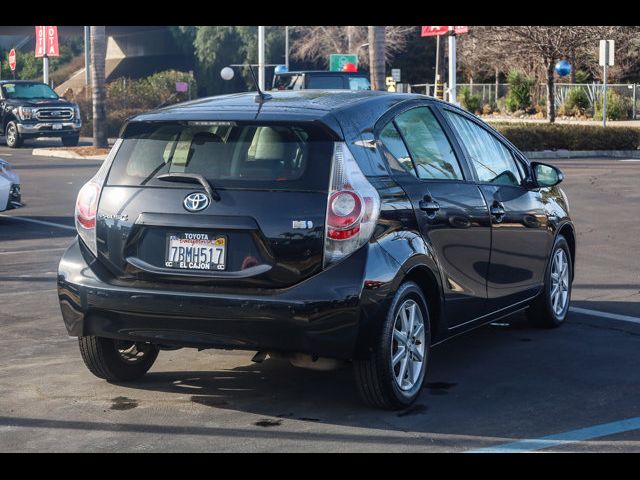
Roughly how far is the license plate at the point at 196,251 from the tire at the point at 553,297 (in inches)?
122

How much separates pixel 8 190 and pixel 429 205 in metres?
9.21

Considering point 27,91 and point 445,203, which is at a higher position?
point 27,91

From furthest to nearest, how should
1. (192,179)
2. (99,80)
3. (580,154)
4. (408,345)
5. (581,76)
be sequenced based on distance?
1. (581,76)
2. (99,80)
3. (580,154)
4. (408,345)
5. (192,179)

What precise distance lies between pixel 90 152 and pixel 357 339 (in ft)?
85.7

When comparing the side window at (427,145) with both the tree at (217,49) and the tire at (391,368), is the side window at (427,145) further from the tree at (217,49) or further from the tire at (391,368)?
the tree at (217,49)

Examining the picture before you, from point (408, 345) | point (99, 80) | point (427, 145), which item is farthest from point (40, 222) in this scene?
point (99, 80)

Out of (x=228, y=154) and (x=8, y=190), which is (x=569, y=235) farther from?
(x=8, y=190)

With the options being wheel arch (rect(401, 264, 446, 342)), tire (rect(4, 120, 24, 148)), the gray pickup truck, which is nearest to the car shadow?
wheel arch (rect(401, 264, 446, 342))

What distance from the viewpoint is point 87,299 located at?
6242 millimetres

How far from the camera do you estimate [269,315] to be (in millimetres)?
5859

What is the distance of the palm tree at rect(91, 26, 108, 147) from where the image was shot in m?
32.0

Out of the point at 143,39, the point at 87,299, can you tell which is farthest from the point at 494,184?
the point at 143,39

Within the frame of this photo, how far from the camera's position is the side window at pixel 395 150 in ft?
21.3
